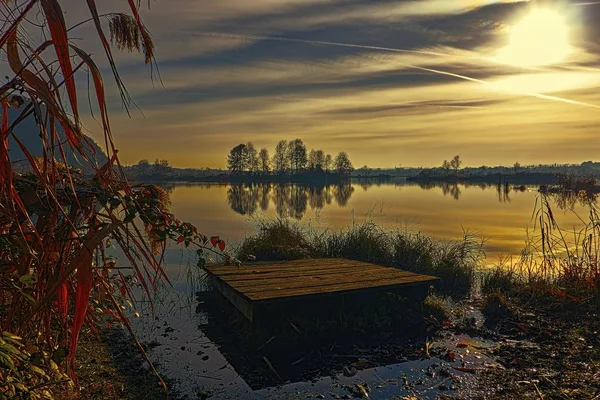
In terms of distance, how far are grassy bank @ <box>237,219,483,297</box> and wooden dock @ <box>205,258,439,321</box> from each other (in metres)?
1.62

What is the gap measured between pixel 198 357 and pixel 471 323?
14.1ft

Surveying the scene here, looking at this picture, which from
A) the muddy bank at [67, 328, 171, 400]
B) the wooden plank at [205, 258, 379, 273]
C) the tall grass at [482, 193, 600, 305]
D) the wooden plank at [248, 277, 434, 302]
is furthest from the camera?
the tall grass at [482, 193, 600, 305]

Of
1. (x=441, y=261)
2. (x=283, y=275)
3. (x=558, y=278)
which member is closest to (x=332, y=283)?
(x=283, y=275)

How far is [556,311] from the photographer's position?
7.71 m

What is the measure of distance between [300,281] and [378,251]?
466 centimetres

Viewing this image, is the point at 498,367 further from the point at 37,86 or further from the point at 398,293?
the point at 37,86

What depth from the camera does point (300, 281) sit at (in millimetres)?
6742

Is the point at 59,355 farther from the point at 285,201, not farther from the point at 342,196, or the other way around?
the point at 342,196

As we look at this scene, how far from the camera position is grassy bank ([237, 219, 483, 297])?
989 cm

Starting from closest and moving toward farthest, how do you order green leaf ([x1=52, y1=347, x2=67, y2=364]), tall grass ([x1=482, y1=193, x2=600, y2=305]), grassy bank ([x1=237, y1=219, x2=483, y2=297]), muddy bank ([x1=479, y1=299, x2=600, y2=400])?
green leaf ([x1=52, y1=347, x2=67, y2=364]) < muddy bank ([x1=479, y1=299, x2=600, y2=400]) < tall grass ([x1=482, y1=193, x2=600, y2=305]) < grassy bank ([x1=237, y1=219, x2=483, y2=297])

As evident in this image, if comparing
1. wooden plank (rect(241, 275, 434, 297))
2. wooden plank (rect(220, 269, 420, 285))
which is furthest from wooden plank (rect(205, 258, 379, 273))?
wooden plank (rect(241, 275, 434, 297))

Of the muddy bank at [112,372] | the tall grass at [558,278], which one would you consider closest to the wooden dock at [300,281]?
the muddy bank at [112,372]

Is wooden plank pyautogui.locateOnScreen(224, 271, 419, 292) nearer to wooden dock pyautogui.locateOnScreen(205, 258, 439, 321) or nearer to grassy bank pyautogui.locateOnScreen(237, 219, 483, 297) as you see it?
wooden dock pyautogui.locateOnScreen(205, 258, 439, 321)

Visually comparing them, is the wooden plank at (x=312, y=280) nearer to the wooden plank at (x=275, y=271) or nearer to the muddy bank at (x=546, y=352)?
the wooden plank at (x=275, y=271)
